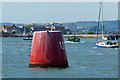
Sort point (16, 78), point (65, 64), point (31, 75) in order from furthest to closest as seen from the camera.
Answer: point (65, 64)
point (31, 75)
point (16, 78)

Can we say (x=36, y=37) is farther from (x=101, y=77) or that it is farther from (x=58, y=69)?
(x=101, y=77)

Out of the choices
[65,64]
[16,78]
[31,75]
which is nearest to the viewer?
[16,78]

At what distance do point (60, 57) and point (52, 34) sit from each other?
134 cm

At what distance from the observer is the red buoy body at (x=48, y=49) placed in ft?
87.2

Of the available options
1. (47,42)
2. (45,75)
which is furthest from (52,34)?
(45,75)

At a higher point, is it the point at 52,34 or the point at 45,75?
the point at 52,34

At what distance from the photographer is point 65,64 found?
27578 mm

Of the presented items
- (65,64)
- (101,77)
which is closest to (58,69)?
(65,64)

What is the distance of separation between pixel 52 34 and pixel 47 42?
1.72ft

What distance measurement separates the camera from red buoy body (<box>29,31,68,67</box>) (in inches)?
1047

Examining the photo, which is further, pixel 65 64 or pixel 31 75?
pixel 65 64

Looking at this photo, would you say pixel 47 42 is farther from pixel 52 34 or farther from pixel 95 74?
pixel 95 74

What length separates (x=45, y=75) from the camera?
1000 inches

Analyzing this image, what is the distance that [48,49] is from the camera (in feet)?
87.2
